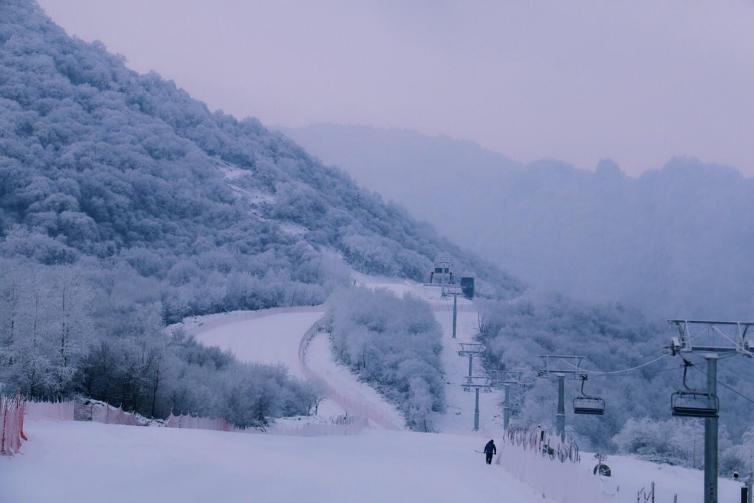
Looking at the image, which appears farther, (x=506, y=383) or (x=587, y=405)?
(x=506, y=383)

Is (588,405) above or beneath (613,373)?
beneath

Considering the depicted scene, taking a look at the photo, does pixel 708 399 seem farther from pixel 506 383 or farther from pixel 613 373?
pixel 613 373

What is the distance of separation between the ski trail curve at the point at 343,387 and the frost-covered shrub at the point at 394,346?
0.72 m

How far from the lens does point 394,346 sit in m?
54.8

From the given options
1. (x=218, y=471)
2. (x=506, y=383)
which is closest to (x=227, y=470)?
(x=218, y=471)

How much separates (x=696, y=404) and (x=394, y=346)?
125ft

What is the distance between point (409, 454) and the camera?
2916cm

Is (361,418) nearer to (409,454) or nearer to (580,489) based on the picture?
(409,454)

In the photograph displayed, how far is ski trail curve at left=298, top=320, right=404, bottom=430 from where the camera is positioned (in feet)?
140

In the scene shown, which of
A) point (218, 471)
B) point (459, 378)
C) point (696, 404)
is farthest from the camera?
point (459, 378)

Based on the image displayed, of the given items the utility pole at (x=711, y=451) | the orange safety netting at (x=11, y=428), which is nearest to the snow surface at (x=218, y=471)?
the orange safety netting at (x=11, y=428)

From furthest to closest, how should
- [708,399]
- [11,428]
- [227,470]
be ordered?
[227,470], [708,399], [11,428]

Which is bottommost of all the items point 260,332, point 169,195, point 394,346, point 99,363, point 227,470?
point 227,470

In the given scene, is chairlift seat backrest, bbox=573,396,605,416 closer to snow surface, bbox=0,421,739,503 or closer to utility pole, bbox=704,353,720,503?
snow surface, bbox=0,421,739,503
